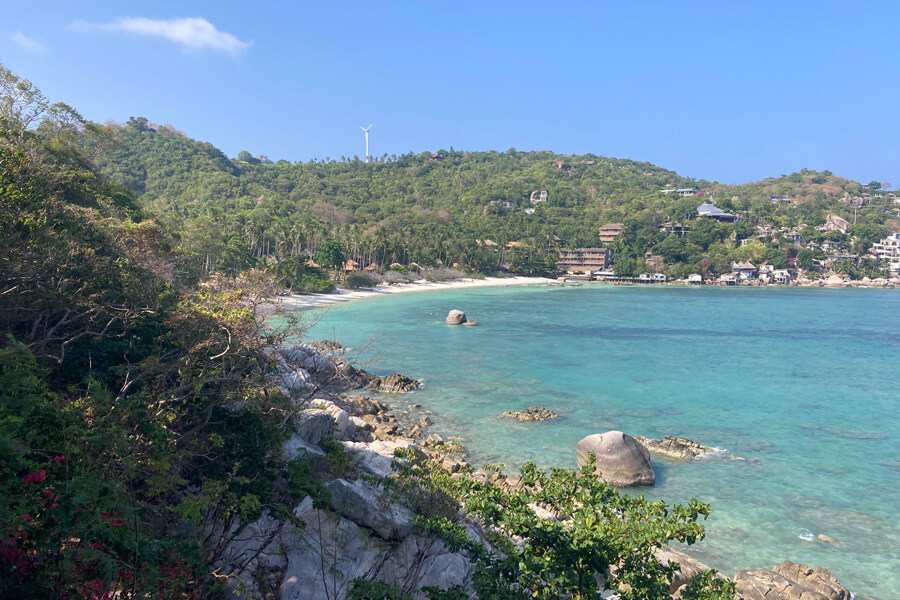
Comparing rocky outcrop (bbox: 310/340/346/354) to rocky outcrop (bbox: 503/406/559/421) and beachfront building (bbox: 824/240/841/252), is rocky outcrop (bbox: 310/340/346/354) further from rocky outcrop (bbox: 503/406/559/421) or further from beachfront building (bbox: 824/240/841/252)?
beachfront building (bbox: 824/240/841/252)

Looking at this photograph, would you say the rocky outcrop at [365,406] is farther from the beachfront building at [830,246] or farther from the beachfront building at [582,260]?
the beachfront building at [830,246]

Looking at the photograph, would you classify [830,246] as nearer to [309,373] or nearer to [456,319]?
[456,319]

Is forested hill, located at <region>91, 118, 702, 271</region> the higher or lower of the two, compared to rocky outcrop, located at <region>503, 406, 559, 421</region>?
higher

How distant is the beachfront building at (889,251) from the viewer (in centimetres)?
10456

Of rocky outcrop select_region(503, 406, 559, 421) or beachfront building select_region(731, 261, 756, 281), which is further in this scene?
beachfront building select_region(731, 261, 756, 281)

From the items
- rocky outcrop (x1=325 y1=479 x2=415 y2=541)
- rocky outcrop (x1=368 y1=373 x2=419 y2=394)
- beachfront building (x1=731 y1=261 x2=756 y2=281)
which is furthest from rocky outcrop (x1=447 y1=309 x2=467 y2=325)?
beachfront building (x1=731 y1=261 x2=756 y2=281)

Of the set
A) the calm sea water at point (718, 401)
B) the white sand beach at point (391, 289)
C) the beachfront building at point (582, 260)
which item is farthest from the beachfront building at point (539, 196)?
the calm sea water at point (718, 401)

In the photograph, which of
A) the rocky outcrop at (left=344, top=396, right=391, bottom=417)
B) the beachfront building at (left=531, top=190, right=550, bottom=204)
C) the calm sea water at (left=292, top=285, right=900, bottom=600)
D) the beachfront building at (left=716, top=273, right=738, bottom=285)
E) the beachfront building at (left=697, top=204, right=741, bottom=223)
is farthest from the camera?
the beachfront building at (left=531, top=190, right=550, bottom=204)

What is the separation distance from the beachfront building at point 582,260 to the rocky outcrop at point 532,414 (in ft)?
267

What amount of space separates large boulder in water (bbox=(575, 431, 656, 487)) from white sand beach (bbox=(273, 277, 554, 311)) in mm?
19751

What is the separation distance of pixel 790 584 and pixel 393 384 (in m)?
15.9

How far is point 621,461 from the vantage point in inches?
545

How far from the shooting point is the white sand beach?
153 ft

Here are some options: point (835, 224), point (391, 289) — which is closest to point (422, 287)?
point (391, 289)
